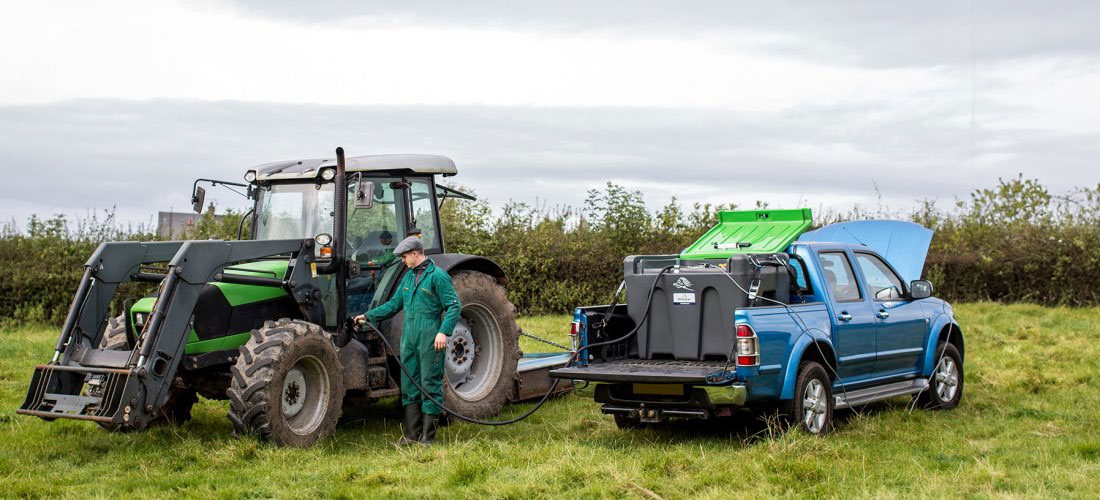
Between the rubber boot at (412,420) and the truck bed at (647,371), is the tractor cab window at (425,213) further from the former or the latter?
the truck bed at (647,371)

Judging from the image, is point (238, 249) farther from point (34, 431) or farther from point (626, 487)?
point (626, 487)

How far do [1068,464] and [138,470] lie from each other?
653 centimetres

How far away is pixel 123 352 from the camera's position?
811cm

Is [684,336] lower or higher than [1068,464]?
higher

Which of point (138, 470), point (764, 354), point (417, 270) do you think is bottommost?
point (138, 470)

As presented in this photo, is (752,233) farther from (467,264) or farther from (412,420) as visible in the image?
(412,420)

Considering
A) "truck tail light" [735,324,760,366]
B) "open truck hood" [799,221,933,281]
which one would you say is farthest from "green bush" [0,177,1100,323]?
"truck tail light" [735,324,760,366]

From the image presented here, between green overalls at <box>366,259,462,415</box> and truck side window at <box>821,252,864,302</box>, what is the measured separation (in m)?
3.25

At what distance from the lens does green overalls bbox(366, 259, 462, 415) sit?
9.07 metres

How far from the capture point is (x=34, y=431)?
9.27 m

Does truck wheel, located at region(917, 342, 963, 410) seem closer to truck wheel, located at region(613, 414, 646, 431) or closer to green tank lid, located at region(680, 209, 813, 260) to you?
green tank lid, located at region(680, 209, 813, 260)

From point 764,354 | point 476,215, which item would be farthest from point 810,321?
point 476,215

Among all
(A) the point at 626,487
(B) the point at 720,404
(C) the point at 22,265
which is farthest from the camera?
(C) the point at 22,265

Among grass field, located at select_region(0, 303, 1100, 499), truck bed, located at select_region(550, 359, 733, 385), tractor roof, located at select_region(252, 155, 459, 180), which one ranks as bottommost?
grass field, located at select_region(0, 303, 1100, 499)
